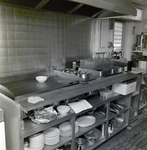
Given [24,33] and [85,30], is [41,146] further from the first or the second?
[85,30]

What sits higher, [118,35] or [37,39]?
[118,35]

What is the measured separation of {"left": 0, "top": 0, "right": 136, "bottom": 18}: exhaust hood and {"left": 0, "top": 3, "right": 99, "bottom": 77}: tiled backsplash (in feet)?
0.24

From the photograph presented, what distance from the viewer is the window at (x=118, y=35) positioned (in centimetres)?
372

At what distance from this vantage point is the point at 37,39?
231 centimetres

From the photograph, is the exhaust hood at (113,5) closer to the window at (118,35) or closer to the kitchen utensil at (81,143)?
the window at (118,35)

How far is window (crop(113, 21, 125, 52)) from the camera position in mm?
3725

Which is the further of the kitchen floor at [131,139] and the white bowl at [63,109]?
the kitchen floor at [131,139]

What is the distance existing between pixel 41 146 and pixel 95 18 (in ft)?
7.59

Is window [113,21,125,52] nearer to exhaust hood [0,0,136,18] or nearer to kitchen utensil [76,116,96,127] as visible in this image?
exhaust hood [0,0,136,18]

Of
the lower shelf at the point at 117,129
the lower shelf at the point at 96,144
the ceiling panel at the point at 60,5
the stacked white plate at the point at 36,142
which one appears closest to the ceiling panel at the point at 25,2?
the ceiling panel at the point at 60,5

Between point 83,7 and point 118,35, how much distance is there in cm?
144

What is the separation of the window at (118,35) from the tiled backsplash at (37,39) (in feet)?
3.06

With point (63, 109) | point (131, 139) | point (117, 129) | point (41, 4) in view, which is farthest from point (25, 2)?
point (131, 139)

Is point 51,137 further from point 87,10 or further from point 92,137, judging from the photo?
point 87,10
